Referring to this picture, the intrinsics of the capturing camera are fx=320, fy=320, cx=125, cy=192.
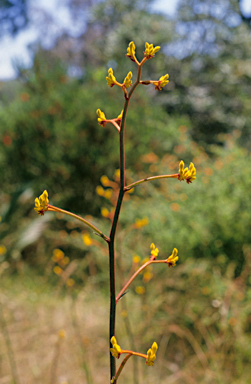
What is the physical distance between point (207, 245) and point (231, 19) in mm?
7887

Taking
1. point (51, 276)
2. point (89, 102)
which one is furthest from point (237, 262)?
point (89, 102)

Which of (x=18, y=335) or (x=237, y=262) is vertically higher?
(x=237, y=262)

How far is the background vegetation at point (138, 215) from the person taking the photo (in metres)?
2.29

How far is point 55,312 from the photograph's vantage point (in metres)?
3.13

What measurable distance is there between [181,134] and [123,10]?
6.73 metres

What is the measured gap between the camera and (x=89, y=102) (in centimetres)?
491

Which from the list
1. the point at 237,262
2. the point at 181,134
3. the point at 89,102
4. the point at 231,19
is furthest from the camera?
the point at 231,19

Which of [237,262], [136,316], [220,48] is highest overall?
[220,48]

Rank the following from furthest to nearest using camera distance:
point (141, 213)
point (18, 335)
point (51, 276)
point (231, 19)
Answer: point (231, 19)
point (51, 276)
point (141, 213)
point (18, 335)

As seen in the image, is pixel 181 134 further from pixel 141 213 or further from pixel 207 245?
pixel 207 245

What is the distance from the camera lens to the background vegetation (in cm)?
229

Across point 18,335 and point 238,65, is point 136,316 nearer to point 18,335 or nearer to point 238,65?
point 18,335

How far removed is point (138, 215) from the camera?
3961 millimetres

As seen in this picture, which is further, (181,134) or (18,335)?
(181,134)
